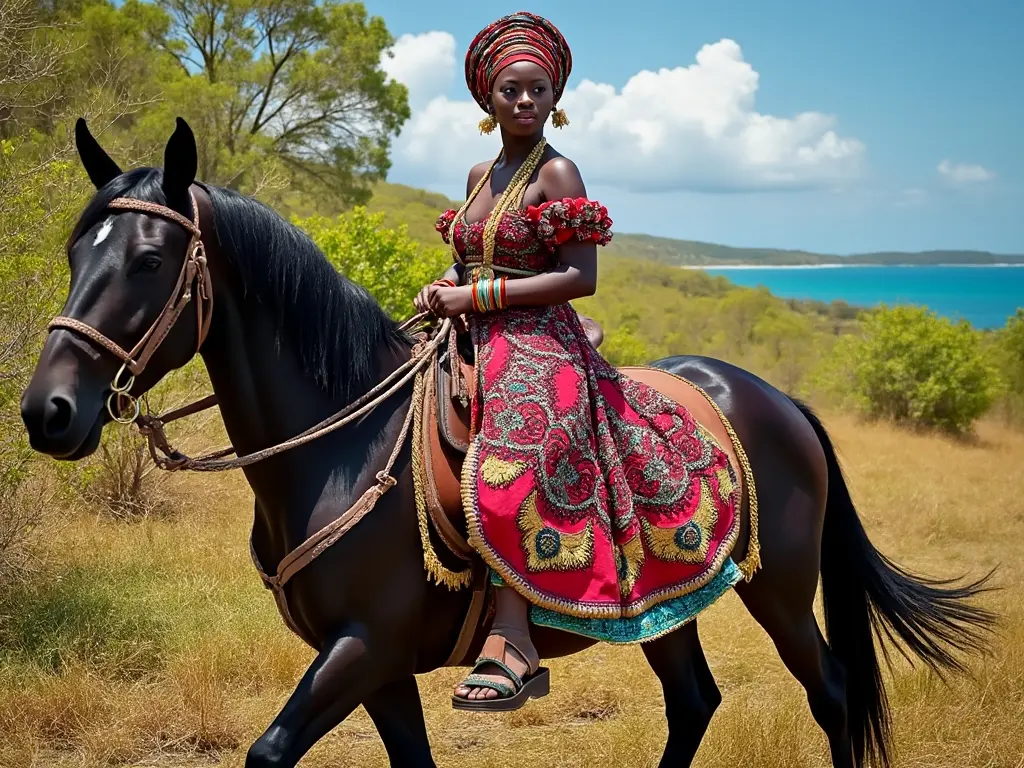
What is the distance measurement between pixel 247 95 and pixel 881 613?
20.6 metres

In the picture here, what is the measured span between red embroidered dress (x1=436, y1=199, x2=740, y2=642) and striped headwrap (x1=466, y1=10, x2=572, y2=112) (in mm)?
487

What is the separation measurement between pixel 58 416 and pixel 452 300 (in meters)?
1.21

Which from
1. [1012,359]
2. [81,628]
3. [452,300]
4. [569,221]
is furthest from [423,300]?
[1012,359]

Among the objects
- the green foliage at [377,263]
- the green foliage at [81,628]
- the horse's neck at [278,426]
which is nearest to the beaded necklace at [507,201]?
the horse's neck at [278,426]

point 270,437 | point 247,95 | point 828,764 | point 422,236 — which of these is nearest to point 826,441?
point 828,764

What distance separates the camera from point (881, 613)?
4.14 meters

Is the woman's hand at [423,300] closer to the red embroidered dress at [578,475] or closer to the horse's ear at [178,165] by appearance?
the red embroidered dress at [578,475]

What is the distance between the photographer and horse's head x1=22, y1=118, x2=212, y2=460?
229cm

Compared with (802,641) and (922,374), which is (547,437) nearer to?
(802,641)

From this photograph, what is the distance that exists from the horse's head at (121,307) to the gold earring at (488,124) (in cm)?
109

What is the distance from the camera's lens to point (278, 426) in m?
2.81

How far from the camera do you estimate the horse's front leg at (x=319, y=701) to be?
8.12 feet

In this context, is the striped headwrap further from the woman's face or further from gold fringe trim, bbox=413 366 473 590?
gold fringe trim, bbox=413 366 473 590

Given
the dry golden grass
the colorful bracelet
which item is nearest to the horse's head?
the colorful bracelet
